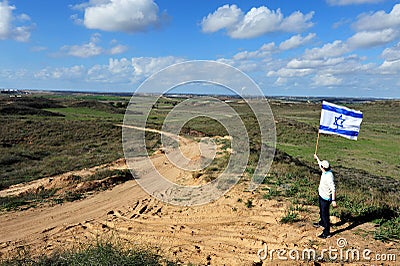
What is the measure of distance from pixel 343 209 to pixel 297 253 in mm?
2954

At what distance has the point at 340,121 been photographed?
9.39 meters

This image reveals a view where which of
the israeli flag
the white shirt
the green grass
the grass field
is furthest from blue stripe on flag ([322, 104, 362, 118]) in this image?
the green grass

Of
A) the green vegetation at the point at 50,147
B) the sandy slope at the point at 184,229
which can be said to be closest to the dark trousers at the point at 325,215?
the sandy slope at the point at 184,229

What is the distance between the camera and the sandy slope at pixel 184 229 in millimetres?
7707

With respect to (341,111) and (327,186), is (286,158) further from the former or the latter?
(327,186)

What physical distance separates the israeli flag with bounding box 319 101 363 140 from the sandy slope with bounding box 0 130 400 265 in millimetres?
2358

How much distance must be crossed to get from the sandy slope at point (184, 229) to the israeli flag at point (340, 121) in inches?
92.8

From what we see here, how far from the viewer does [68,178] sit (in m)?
16.3

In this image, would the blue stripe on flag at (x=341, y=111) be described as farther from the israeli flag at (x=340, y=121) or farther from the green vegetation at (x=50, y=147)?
the green vegetation at (x=50, y=147)

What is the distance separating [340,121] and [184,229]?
519 centimetres

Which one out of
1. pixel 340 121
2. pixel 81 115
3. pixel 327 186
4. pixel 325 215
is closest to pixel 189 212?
pixel 325 215

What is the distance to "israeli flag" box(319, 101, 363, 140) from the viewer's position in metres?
9.28

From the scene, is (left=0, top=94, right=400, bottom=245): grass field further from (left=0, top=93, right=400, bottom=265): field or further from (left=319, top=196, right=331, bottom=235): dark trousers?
(left=319, top=196, right=331, bottom=235): dark trousers

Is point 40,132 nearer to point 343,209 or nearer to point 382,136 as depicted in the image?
point 343,209
